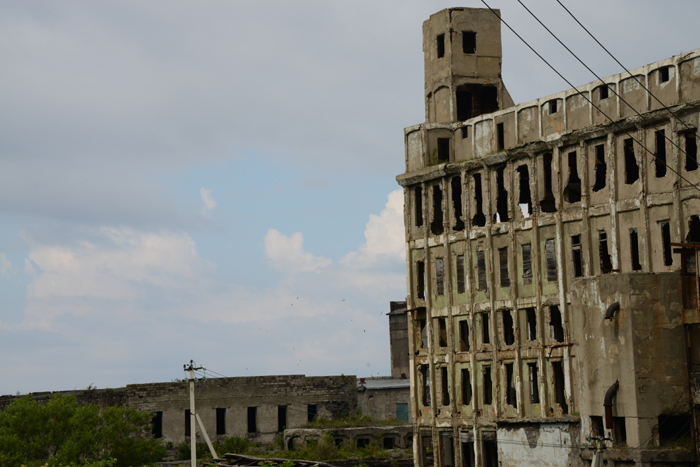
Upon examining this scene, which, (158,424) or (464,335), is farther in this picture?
(158,424)

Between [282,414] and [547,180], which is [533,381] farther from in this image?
[282,414]

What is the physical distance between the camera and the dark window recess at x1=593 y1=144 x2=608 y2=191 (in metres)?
33.9

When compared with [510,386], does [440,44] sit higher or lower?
higher

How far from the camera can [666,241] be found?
103 feet

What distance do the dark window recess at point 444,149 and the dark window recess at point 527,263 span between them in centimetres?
646

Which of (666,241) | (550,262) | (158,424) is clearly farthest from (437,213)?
(158,424)

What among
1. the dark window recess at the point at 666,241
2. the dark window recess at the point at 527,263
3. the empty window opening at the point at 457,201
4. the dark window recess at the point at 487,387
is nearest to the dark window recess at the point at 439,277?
the empty window opening at the point at 457,201

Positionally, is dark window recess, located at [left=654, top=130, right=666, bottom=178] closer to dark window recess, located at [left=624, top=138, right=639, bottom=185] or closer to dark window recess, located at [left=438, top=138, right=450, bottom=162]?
dark window recess, located at [left=624, top=138, right=639, bottom=185]

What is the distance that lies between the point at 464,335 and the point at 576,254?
6.65 metres

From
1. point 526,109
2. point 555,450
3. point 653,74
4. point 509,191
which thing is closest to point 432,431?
point 555,450

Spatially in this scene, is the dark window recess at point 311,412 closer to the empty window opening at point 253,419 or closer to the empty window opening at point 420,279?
the empty window opening at point 253,419

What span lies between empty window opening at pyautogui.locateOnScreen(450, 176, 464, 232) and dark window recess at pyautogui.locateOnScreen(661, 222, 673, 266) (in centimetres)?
996

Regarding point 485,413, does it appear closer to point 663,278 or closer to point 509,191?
point 509,191

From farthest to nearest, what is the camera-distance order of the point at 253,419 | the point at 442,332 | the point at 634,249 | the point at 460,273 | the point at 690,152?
the point at 253,419, the point at 442,332, the point at 460,273, the point at 634,249, the point at 690,152
